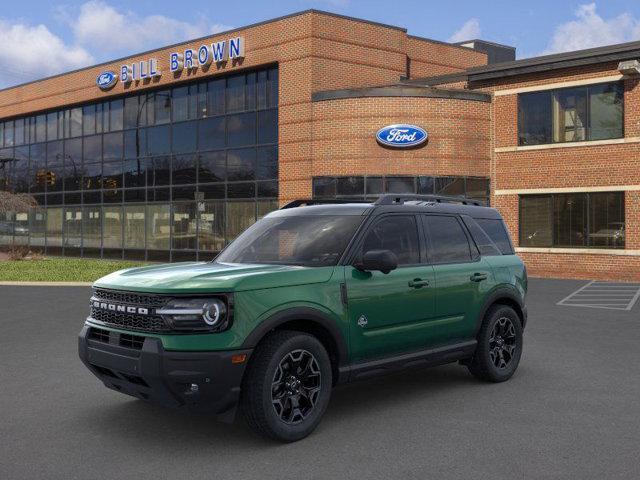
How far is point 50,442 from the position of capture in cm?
529

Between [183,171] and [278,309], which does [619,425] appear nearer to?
[278,309]

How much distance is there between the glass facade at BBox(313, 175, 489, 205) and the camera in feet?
79.3

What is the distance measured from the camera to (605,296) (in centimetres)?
1691

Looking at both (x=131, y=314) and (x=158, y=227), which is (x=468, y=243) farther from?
(x=158, y=227)

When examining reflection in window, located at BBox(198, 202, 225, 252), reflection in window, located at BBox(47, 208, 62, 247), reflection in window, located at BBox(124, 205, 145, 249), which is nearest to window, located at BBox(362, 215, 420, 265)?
reflection in window, located at BBox(198, 202, 225, 252)

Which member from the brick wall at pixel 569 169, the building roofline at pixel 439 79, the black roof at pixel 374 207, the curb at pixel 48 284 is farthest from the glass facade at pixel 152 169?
the black roof at pixel 374 207

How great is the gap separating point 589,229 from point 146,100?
802 inches

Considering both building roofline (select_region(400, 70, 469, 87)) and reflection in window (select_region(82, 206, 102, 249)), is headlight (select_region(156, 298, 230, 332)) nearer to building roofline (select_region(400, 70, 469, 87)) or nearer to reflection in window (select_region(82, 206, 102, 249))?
building roofline (select_region(400, 70, 469, 87))

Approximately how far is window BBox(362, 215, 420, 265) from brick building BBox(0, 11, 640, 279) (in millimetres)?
17588

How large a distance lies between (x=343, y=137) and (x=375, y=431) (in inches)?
782

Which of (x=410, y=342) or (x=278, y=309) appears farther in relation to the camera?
(x=410, y=342)

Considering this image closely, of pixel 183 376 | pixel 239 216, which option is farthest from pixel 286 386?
pixel 239 216

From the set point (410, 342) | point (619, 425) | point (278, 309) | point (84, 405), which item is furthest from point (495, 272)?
point (84, 405)

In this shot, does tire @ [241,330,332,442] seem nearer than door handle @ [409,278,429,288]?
Yes
